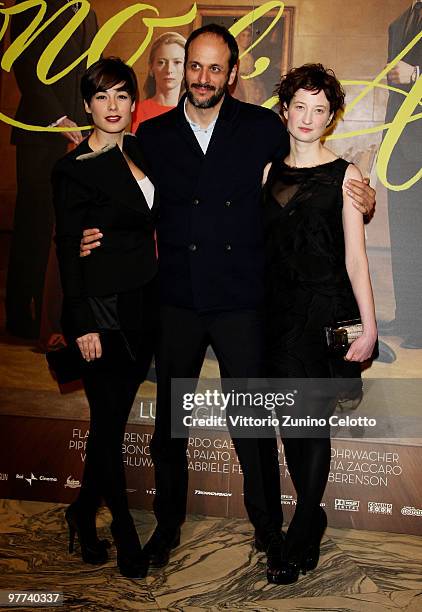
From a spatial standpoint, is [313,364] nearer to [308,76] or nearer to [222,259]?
[222,259]

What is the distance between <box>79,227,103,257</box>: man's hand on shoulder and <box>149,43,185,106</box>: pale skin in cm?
106

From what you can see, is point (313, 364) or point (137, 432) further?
point (137, 432)

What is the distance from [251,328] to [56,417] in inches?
50.2

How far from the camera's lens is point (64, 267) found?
2656 mm

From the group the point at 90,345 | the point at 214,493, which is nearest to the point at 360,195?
the point at 90,345

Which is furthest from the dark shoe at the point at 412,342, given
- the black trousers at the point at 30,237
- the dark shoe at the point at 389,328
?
the black trousers at the point at 30,237

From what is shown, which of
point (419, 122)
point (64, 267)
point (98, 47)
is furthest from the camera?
point (98, 47)

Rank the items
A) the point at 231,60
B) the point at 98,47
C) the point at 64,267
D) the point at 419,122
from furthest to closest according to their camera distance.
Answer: the point at 98,47
the point at 419,122
the point at 231,60
the point at 64,267

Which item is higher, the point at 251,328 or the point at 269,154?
the point at 269,154

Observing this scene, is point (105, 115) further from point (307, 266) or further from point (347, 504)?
point (347, 504)

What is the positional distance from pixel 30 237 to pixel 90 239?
105 cm

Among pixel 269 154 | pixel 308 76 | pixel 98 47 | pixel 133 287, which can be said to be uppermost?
pixel 98 47

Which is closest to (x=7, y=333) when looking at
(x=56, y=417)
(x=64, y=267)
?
(x=56, y=417)

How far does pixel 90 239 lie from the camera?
104 inches
